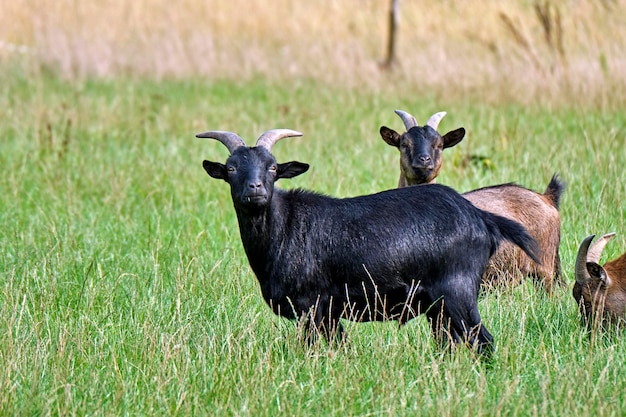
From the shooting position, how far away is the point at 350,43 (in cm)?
1914

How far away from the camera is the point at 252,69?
1833 cm

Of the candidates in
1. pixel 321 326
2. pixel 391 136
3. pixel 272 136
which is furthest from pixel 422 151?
pixel 321 326

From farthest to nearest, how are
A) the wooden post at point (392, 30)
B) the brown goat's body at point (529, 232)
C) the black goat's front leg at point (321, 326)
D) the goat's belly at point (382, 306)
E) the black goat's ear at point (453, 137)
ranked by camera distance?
1. the wooden post at point (392, 30)
2. the black goat's ear at point (453, 137)
3. the brown goat's body at point (529, 232)
4. the goat's belly at point (382, 306)
5. the black goat's front leg at point (321, 326)

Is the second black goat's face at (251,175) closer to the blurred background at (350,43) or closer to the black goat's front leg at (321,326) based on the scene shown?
the black goat's front leg at (321,326)

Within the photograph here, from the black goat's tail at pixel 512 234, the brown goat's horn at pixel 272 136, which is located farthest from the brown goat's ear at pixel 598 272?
the brown goat's horn at pixel 272 136

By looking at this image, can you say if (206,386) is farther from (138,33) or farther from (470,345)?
(138,33)

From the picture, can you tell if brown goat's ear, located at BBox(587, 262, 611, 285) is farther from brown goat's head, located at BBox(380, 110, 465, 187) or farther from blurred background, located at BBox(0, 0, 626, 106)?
blurred background, located at BBox(0, 0, 626, 106)

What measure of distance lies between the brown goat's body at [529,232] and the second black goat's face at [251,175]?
5.88ft

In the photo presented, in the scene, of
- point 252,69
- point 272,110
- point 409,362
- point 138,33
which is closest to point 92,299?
point 409,362

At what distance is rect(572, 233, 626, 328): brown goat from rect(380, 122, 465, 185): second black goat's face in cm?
164

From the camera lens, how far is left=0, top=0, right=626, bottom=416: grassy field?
538 cm

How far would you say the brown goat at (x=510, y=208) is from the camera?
7.46 m

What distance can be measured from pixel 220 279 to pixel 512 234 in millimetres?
2158

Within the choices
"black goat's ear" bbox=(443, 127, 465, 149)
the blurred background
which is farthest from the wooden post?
"black goat's ear" bbox=(443, 127, 465, 149)
